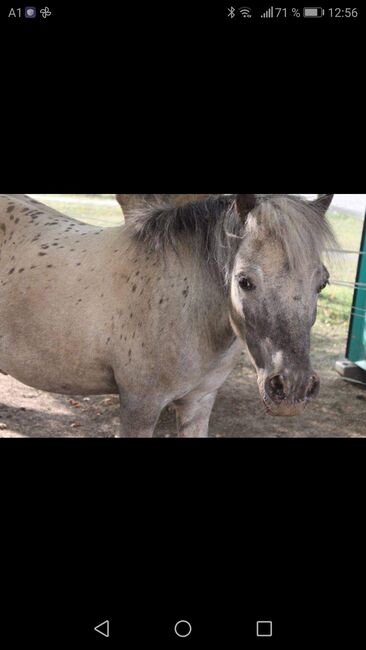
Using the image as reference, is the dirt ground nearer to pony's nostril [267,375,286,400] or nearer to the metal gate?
the metal gate

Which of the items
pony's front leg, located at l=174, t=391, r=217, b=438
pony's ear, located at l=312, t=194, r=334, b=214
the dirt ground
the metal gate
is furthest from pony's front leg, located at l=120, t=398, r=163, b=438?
the metal gate

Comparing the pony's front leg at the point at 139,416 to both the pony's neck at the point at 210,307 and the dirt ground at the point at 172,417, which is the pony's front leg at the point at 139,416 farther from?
the dirt ground at the point at 172,417

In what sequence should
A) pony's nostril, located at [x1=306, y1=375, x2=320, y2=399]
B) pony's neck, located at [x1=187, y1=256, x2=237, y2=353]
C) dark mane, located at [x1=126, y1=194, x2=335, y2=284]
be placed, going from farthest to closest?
pony's neck, located at [x1=187, y1=256, x2=237, y2=353]
dark mane, located at [x1=126, y1=194, x2=335, y2=284]
pony's nostril, located at [x1=306, y1=375, x2=320, y2=399]

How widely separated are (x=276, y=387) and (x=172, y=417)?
2386 millimetres

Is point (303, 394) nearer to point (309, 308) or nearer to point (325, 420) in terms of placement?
point (309, 308)
